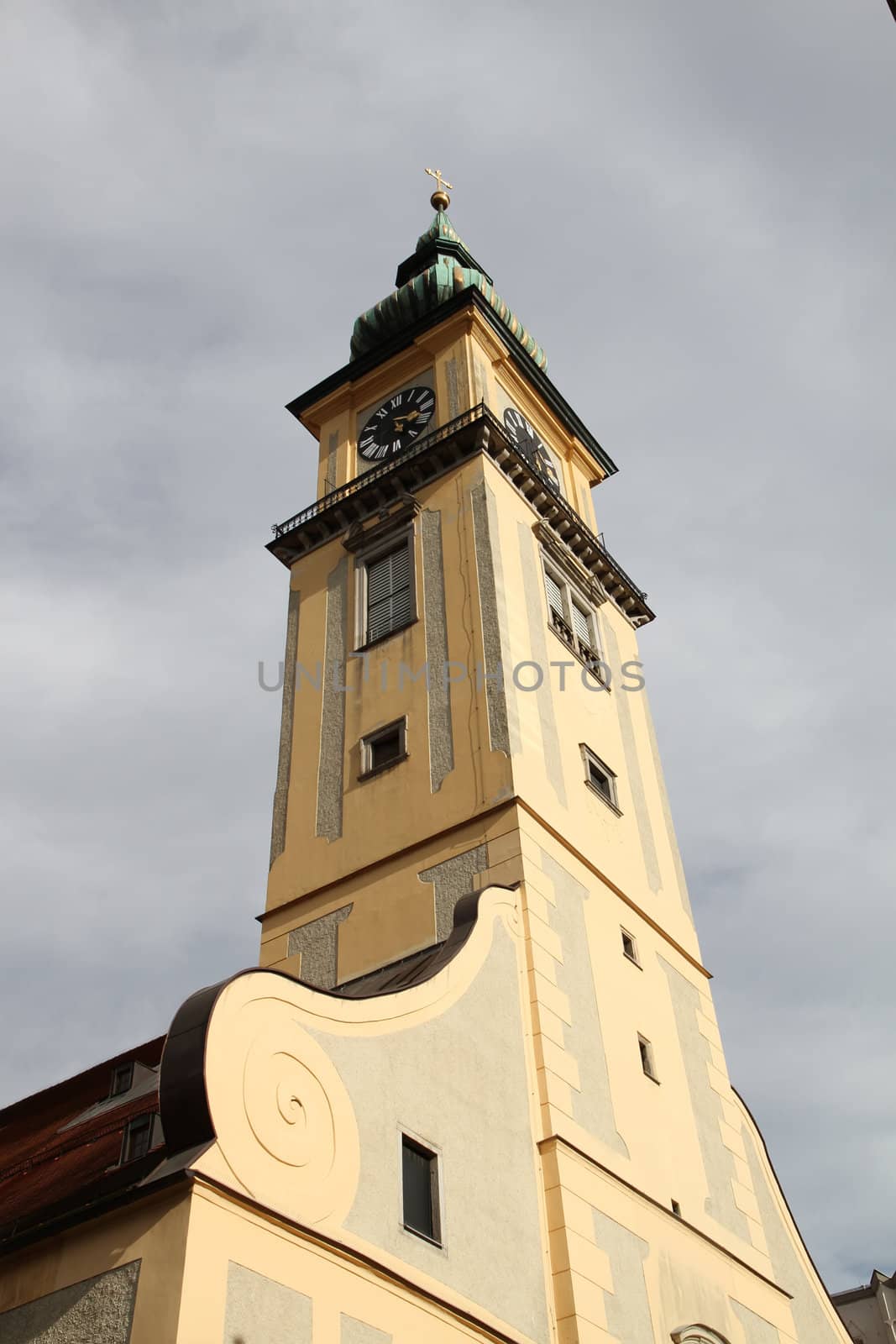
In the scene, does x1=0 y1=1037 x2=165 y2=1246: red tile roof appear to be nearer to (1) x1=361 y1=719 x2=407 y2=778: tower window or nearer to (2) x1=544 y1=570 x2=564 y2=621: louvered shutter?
(1) x1=361 y1=719 x2=407 y2=778: tower window

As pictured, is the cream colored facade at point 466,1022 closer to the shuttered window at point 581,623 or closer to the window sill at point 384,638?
the window sill at point 384,638

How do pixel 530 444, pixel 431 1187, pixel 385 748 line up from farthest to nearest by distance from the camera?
pixel 530 444 < pixel 385 748 < pixel 431 1187

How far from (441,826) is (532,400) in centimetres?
1147

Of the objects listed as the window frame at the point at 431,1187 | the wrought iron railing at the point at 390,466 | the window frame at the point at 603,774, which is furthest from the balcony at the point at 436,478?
the window frame at the point at 431,1187

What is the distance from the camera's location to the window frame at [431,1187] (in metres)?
11.4

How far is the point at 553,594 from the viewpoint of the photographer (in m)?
21.5

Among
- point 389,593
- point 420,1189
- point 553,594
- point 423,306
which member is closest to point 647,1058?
point 420,1189

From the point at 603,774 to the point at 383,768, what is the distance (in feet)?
10.4

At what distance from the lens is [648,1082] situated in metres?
16.0

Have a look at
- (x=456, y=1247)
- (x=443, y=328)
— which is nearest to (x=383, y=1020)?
(x=456, y=1247)

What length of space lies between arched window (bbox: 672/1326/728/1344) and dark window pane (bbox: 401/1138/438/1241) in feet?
12.0

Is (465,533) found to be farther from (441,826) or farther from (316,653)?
(441,826)

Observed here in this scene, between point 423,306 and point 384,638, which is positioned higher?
point 423,306

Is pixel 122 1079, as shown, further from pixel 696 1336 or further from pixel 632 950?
pixel 696 1336
